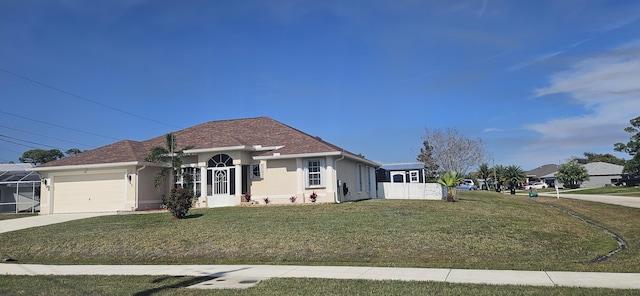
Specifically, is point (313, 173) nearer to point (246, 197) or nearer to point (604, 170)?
point (246, 197)

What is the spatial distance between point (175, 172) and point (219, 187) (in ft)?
9.52

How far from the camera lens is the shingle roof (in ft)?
84.2

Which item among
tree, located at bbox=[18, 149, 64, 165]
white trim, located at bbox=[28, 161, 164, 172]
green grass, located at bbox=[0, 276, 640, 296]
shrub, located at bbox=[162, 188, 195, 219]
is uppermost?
tree, located at bbox=[18, 149, 64, 165]

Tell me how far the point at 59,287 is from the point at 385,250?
845 centimetres

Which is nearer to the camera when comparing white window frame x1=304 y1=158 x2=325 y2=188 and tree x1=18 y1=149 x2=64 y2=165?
white window frame x1=304 y1=158 x2=325 y2=188

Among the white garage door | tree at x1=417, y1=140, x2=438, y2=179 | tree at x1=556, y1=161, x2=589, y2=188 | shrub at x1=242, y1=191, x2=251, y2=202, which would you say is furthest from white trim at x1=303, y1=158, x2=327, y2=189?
tree at x1=556, y1=161, x2=589, y2=188

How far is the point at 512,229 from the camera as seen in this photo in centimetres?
1564

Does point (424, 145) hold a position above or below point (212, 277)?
above

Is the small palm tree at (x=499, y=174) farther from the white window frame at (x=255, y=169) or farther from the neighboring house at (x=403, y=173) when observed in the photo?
the white window frame at (x=255, y=169)

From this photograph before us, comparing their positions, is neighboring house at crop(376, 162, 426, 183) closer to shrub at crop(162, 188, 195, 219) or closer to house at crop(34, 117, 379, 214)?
house at crop(34, 117, 379, 214)

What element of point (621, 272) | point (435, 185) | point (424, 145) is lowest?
point (621, 272)

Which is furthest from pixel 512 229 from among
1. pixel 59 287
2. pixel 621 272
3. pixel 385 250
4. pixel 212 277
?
pixel 59 287

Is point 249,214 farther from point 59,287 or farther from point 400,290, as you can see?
point 400,290

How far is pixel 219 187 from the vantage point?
26094 millimetres
